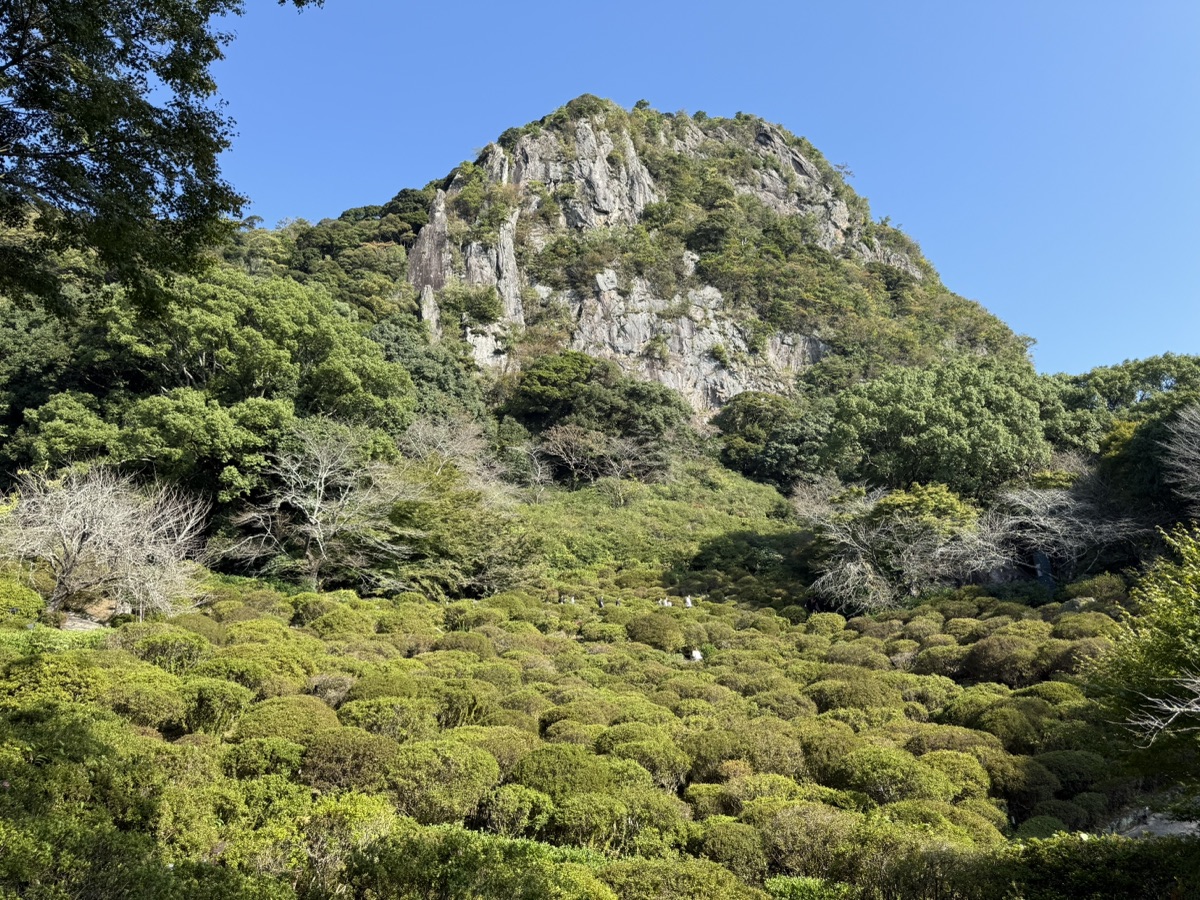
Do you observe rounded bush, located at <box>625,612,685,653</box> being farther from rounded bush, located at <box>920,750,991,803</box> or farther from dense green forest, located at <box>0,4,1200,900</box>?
rounded bush, located at <box>920,750,991,803</box>

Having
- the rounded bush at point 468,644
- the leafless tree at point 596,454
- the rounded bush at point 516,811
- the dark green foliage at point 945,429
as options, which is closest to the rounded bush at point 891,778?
the rounded bush at point 516,811

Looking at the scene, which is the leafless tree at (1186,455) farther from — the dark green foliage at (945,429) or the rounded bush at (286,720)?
the rounded bush at (286,720)

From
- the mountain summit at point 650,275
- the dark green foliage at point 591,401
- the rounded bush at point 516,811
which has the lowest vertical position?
the rounded bush at point 516,811

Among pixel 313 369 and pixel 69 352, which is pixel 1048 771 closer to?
pixel 313 369

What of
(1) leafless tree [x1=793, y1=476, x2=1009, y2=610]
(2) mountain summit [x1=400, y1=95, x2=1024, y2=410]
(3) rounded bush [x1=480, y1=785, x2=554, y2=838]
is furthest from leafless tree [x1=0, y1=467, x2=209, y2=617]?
(2) mountain summit [x1=400, y1=95, x2=1024, y2=410]

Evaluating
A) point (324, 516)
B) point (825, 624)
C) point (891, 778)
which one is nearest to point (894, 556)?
point (825, 624)

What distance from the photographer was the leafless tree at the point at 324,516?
1730 centimetres

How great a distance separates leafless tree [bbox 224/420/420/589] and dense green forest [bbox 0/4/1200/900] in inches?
5.1

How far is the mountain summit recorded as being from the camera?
143ft

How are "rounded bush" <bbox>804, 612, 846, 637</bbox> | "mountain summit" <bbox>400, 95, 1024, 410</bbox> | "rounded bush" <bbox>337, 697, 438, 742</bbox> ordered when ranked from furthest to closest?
1. "mountain summit" <bbox>400, 95, 1024, 410</bbox>
2. "rounded bush" <bbox>804, 612, 846, 637</bbox>
3. "rounded bush" <bbox>337, 697, 438, 742</bbox>

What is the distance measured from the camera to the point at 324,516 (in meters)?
17.7

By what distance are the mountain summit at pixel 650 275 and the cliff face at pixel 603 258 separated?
11 centimetres

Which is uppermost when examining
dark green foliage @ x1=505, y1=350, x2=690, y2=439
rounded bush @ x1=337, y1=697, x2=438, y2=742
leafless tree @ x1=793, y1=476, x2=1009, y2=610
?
dark green foliage @ x1=505, y1=350, x2=690, y2=439

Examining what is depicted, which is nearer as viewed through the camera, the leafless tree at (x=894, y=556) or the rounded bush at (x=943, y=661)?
the rounded bush at (x=943, y=661)
